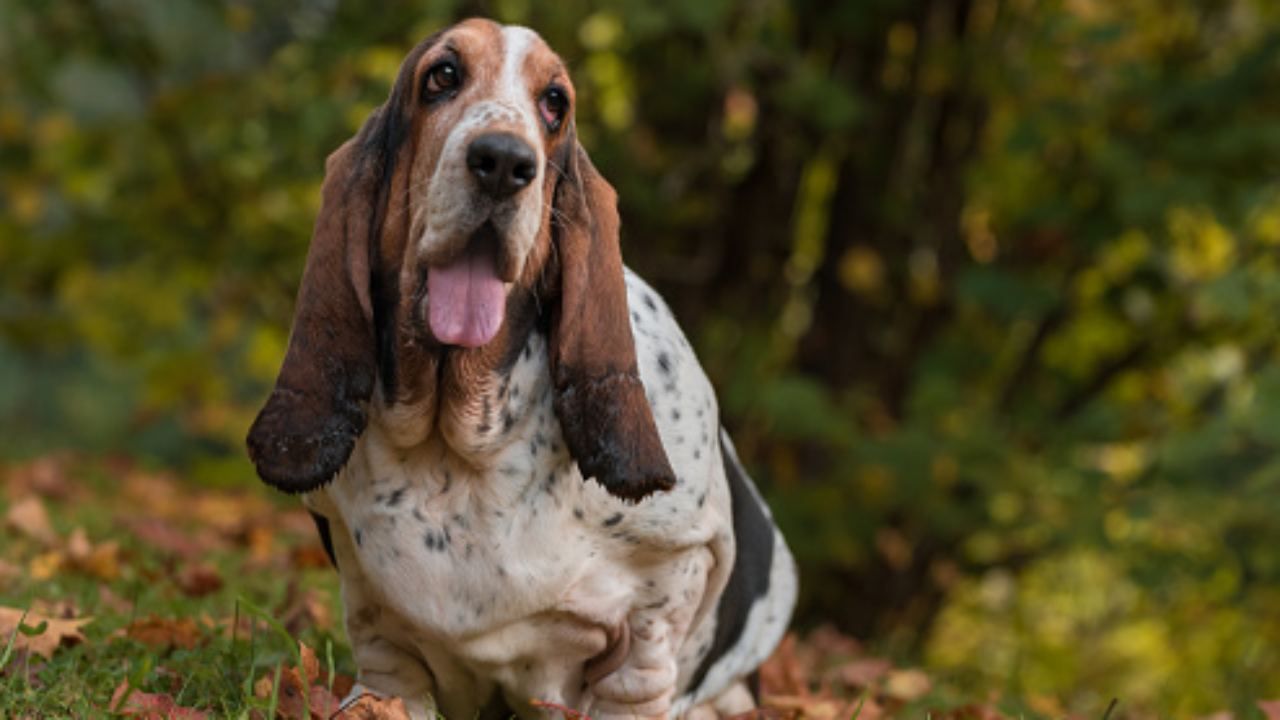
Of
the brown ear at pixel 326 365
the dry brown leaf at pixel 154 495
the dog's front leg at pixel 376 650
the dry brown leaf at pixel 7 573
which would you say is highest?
the brown ear at pixel 326 365

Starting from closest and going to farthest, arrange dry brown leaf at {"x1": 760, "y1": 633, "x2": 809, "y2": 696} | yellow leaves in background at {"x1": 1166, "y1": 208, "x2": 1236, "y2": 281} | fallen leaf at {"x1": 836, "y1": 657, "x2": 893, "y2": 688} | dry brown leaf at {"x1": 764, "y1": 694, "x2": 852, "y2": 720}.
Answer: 1. dry brown leaf at {"x1": 764, "y1": 694, "x2": 852, "y2": 720}
2. dry brown leaf at {"x1": 760, "y1": 633, "x2": 809, "y2": 696}
3. fallen leaf at {"x1": 836, "y1": 657, "x2": 893, "y2": 688}
4. yellow leaves in background at {"x1": 1166, "y1": 208, "x2": 1236, "y2": 281}

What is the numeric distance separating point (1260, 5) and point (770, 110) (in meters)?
2.51

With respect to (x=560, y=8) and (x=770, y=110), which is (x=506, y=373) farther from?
(x=770, y=110)

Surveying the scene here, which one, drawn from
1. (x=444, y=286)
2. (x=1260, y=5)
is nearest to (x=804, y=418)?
(x=1260, y=5)

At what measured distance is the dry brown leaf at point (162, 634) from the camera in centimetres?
353

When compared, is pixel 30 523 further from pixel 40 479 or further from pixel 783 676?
pixel 783 676

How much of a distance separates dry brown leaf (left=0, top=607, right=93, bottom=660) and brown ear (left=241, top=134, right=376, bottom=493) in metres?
0.80

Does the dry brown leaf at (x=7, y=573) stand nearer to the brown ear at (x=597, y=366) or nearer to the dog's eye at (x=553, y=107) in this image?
the brown ear at (x=597, y=366)

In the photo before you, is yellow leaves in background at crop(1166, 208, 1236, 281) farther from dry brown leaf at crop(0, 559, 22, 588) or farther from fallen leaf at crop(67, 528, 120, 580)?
dry brown leaf at crop(0, 559, 22, 588)

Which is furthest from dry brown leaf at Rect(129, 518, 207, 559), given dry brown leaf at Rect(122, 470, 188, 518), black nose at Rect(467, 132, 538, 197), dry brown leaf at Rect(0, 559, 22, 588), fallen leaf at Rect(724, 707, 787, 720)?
black nose at Rect(467, 132, 538, 197)

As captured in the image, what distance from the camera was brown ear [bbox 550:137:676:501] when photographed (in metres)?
2.89

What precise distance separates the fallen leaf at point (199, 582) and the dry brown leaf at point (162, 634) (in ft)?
3.02

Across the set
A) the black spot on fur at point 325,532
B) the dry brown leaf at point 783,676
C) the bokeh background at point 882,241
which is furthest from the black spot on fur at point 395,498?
the bokeh background at point 882,241

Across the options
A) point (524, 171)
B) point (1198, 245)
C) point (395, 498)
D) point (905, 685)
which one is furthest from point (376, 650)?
point (1198, 245)
